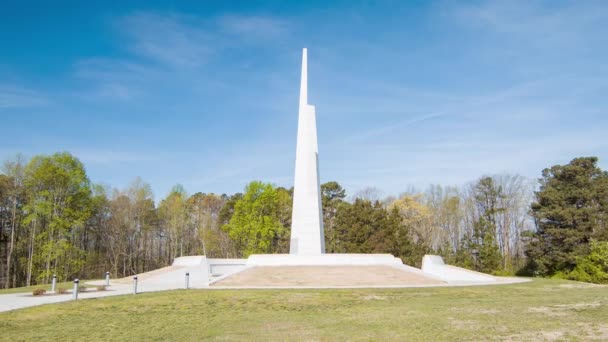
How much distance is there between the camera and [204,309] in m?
12.2

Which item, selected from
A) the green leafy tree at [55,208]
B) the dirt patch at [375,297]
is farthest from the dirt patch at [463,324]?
the green leafy tree at [55,208]

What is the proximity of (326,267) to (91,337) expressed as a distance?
16.2 m

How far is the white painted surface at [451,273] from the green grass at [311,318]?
1026 cm

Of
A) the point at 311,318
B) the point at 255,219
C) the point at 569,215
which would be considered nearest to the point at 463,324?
the point at 311,318

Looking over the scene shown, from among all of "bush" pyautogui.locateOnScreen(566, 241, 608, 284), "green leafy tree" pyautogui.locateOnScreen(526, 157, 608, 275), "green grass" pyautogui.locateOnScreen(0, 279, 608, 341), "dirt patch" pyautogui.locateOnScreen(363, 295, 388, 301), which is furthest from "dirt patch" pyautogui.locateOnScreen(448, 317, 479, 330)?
"green leafy tree" pyautogui.locateOnScreen(526, 157, 608, 275)

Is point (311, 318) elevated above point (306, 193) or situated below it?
below

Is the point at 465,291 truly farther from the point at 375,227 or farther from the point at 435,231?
the point at 435,231

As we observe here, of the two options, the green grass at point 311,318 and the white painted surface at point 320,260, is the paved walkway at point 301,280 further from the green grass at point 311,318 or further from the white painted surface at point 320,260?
the green grass at point 311,318

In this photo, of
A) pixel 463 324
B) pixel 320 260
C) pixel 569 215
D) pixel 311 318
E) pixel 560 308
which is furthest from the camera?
pixel 569 215

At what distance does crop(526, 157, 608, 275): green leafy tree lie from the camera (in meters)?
32.0

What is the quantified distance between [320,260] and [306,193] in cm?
522

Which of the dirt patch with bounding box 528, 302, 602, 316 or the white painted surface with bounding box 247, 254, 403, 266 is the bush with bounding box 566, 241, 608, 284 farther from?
the dirt patch with bounding box 528, 302, 602, 316

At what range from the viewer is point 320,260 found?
80.9 ft

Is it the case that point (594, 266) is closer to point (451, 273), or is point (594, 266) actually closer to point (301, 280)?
point (451, 273)
